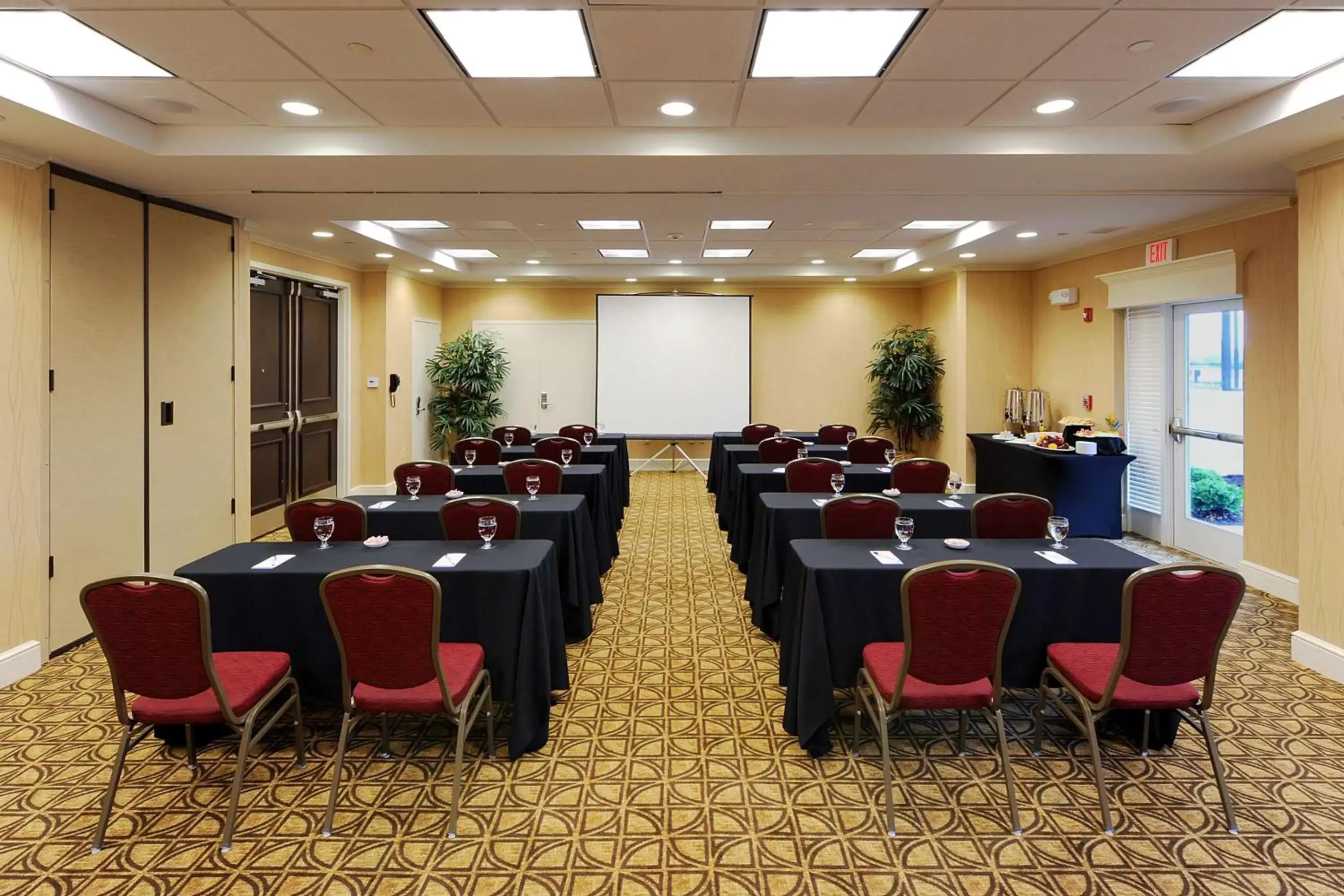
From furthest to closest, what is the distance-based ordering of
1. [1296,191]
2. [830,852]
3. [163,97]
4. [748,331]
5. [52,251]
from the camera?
[748,331], [1296,191], [52,251], [163,97], [830,852]

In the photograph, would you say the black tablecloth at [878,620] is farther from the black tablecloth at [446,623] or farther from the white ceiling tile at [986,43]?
the white ceiling tile at [986,43]

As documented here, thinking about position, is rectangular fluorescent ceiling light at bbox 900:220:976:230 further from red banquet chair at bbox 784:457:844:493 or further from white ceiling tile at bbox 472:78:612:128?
white ceiling tile at bbox 472:78:612:128

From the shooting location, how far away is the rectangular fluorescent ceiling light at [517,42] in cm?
326

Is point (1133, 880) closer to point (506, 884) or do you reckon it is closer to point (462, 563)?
point (506, 884)

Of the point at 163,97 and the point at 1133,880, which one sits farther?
the point at 163,97

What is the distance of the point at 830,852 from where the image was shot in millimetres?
2648

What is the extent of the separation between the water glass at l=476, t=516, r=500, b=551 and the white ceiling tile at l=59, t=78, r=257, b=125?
276 centimetres

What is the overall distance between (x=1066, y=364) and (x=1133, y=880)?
7.76 meters

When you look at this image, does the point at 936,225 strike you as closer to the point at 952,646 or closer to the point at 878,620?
the point at 878,620

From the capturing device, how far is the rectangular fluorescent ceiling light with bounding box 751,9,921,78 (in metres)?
3.28

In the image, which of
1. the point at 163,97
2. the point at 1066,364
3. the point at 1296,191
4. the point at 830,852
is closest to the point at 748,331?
the point at 1066,364

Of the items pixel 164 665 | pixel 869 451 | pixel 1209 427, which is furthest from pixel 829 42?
pixel 1209 427

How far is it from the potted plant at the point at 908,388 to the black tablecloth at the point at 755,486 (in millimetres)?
4671

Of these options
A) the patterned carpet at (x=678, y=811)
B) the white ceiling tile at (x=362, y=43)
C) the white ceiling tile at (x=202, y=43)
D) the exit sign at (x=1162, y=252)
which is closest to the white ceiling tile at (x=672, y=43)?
the white ceiling tile at (x=362, y=43)
